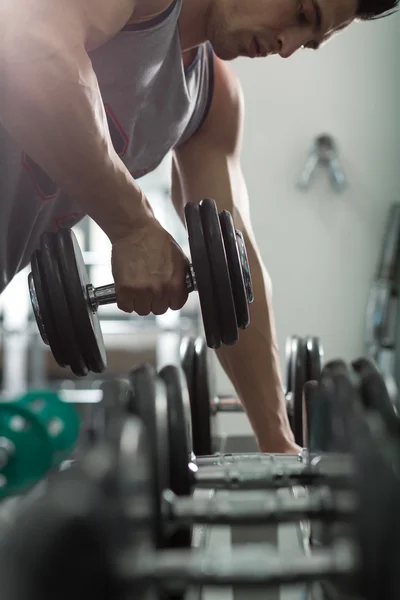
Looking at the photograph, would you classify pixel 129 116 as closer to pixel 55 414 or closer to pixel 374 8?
pixel 374 8

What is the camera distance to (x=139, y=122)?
3.59 ft

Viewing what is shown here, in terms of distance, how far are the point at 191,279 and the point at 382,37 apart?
206 cm

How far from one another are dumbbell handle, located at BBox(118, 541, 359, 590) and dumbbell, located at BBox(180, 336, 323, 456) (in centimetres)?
70

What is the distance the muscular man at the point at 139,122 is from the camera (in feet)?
2.50

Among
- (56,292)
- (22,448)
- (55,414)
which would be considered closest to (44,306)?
(56,292)

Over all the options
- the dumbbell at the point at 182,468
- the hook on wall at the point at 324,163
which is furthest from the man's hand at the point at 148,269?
the hook on wall at the point at 324,163

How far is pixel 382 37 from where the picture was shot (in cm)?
255

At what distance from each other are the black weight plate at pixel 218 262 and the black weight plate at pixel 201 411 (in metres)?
0.35

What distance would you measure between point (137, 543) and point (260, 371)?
0.86m

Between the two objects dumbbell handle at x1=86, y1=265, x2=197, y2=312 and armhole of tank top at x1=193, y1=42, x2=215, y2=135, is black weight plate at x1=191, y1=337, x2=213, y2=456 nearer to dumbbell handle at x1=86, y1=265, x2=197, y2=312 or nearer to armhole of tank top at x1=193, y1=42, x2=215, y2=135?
dumbbell handle at x1=86, y1=265, x2=197, y2=312

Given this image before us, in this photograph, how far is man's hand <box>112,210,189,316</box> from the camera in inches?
32.7

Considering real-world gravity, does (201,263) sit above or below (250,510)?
above

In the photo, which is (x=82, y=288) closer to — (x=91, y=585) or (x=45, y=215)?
(x=45, y=215)

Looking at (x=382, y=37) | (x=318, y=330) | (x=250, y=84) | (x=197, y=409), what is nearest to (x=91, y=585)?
(x=197, y=409)
